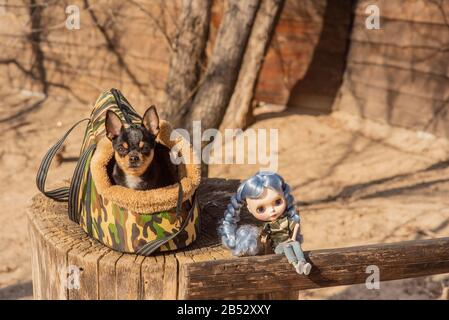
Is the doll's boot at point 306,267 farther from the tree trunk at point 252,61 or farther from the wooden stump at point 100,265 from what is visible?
the tree trunk at point 252,61

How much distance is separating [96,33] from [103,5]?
362 millimetres

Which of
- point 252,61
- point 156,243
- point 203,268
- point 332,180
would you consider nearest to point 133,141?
point 156,243

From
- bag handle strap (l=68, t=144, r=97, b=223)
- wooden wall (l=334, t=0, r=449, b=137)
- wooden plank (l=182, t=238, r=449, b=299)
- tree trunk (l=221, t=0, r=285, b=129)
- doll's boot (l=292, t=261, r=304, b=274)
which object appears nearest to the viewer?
wooden plank (l=182, t=238, r=449, b=299)

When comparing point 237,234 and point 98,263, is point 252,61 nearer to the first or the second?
point 237,234

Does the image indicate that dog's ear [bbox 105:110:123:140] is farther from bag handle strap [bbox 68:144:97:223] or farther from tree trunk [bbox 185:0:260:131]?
tree trunk [bbox 185:0:260:131]

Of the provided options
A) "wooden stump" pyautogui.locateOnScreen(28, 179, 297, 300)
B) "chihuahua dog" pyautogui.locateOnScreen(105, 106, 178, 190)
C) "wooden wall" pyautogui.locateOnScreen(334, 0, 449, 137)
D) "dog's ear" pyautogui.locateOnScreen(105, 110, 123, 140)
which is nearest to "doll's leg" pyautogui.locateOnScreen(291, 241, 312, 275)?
"wooden stump" pyautogui.locateOnScreen(28, 179, 297, 300)

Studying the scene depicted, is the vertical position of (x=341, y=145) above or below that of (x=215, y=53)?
below

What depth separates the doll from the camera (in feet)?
8.94

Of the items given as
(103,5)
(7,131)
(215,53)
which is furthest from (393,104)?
(7,131)

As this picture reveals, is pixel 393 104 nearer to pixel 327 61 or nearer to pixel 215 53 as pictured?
pixel 327 61

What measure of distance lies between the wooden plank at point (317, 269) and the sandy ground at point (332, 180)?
7.75ft

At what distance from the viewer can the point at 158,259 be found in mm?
2811

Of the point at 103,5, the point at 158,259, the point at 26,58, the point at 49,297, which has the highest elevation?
the point at 103,5

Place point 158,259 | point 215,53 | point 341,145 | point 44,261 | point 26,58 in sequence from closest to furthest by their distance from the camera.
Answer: point 158,259 → point 44,261 → point 215,53 → point 341,145 → point 26,58
